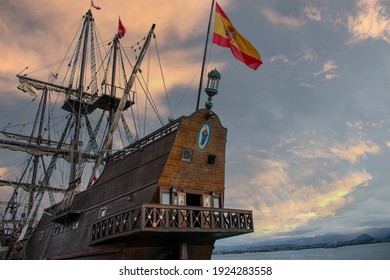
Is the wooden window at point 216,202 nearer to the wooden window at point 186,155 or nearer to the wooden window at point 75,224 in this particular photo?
the wooden window at point 186,155

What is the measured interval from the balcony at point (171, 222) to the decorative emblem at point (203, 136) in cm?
295

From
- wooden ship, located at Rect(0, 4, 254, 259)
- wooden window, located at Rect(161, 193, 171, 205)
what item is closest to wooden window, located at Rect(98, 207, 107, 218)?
wooden ship, located at Rect(0, 4, 254, 259)

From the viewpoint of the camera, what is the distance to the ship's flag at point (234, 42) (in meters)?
16.6

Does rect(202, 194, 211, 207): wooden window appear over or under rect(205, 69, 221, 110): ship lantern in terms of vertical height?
under

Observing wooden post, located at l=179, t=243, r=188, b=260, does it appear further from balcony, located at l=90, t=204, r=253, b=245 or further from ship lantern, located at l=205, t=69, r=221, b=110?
ship lantern, located at l=205, t=69, r=221, b=110

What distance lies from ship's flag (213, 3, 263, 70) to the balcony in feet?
22.5

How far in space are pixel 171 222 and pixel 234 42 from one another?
8.56 m

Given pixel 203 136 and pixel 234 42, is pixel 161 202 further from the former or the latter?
pixel 234 42

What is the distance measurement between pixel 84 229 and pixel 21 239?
12.3 m

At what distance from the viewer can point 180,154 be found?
15562 millimetres

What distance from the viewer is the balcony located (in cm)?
1322

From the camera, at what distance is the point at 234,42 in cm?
1683
